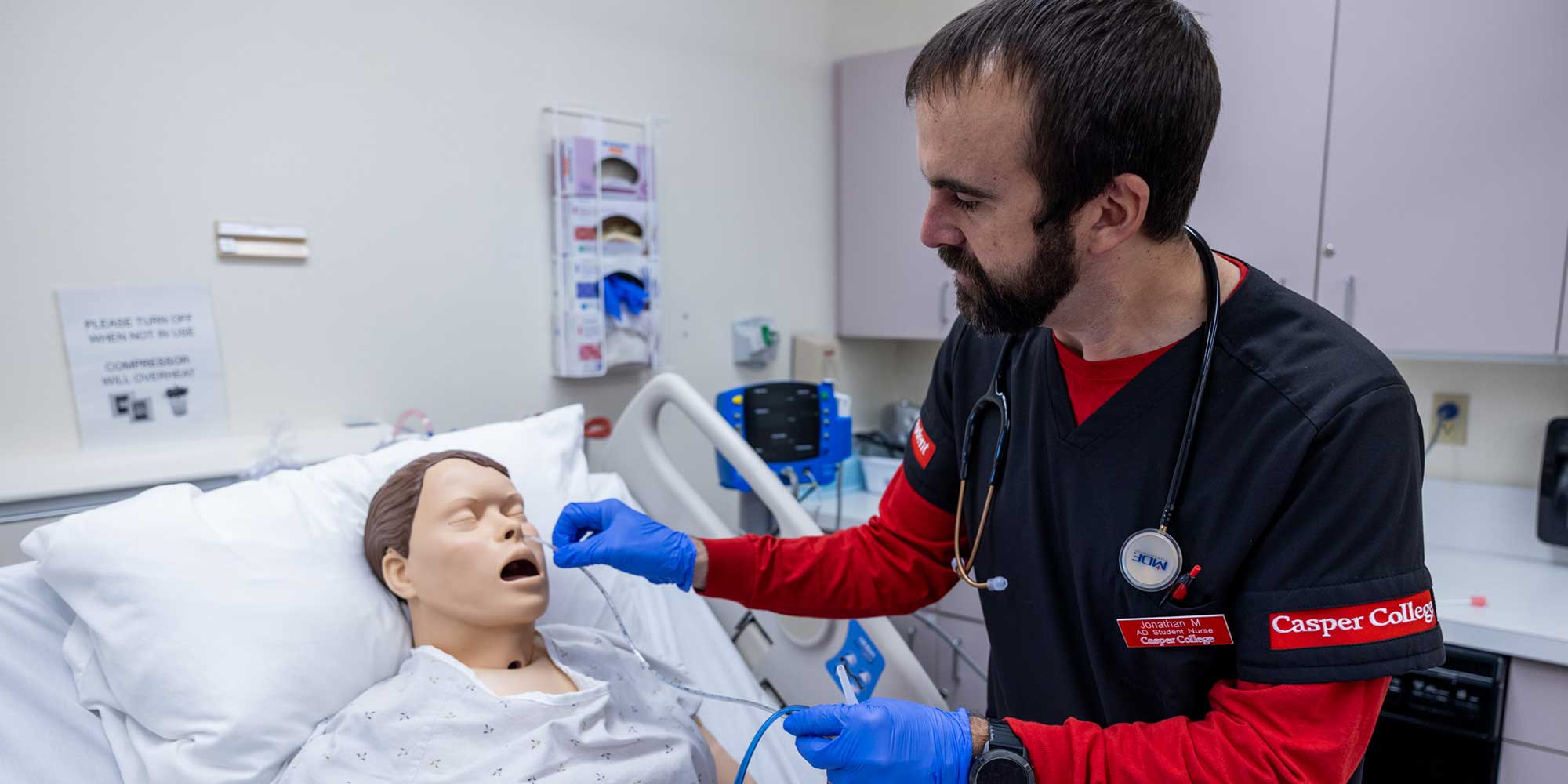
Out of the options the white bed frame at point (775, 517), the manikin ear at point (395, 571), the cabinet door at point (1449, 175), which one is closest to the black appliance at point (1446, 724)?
the cabinet door at point (1449, 175)

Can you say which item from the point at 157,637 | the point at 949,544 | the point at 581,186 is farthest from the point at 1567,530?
the point at 157,637

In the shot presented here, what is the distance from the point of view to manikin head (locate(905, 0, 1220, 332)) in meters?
0.83

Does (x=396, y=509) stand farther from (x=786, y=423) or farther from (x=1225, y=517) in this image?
(x=1225, y=517)

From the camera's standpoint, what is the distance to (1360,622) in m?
Result: 0.80

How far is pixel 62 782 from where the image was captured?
1.04 meters

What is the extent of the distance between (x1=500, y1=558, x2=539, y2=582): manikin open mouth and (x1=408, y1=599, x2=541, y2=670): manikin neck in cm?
7

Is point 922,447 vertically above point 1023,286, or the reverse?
point 1023,286

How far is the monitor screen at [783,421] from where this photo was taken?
1.84 metres

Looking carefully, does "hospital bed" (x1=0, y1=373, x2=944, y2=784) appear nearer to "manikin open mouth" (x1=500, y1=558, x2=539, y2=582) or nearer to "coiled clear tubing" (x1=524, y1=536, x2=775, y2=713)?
A: "coiled clear tubing" (x1=524, y1=536, x2=775, y2=713)

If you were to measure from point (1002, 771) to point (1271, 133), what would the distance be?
5.71ft

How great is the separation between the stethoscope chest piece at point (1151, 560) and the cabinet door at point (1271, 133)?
130 centimetres

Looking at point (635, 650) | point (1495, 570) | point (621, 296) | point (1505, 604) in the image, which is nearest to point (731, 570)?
point (635, 650)

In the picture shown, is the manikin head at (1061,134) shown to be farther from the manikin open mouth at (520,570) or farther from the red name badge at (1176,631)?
the manikin open mouth at (520,570)

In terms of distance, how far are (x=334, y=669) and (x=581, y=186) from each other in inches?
46.3
